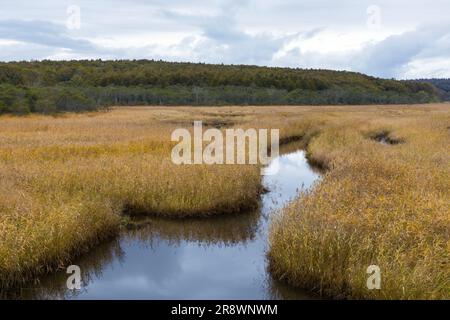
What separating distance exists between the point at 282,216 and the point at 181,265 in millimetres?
2403

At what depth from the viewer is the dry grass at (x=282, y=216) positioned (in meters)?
7.76

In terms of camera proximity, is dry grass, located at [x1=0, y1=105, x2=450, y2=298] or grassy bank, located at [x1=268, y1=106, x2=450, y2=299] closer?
grassy bank, located at [x1=268, y1=106, x2=450, y2=299]

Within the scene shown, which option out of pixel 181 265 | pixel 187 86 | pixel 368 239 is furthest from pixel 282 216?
pixel 187 86

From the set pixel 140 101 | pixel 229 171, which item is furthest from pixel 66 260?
pixel 140 101

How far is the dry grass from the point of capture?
7762 mm

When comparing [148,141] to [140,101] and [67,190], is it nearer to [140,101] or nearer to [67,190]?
[67,190]

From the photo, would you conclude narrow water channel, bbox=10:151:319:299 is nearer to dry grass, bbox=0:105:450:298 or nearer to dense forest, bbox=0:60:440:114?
dry grass, bbox=0:105:450:298

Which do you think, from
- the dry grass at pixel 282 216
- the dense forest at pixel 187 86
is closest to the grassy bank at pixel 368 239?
the dry grass at pixel 282 216

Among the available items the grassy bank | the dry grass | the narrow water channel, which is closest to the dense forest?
the dry grass

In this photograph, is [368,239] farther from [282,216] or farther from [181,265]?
[181,265]

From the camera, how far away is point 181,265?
9.72m

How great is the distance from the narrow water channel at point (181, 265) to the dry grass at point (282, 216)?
1.17 ft

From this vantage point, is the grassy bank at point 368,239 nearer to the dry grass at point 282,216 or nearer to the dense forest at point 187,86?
the dry grass at point 282,216

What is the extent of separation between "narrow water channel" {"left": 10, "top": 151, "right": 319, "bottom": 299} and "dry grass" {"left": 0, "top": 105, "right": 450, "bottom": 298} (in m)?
0.36
